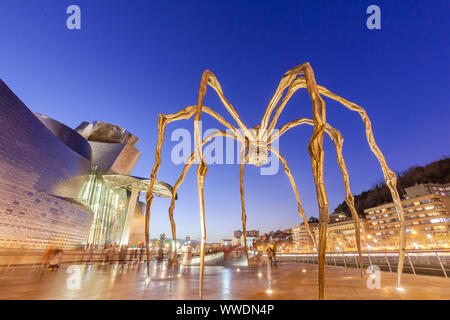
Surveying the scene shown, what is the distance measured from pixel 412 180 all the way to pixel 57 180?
479ft

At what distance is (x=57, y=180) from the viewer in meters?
36.9

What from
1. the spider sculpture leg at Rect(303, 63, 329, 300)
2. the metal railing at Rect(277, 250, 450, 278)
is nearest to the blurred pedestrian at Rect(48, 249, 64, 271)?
the spider sculpture leg at Rect(303, 63, 329, 300)

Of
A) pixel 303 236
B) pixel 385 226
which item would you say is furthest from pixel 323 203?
pixel 303 236

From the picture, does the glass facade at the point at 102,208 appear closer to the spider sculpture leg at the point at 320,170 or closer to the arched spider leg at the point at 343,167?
the arched spider leg at the point at 343,167

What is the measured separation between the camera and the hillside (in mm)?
95000

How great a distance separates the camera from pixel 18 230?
91.3 feet

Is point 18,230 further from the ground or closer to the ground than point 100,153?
closer to the ground

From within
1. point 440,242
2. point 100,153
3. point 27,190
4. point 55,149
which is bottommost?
point 440,242

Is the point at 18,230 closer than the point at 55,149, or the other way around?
the point at 18,230

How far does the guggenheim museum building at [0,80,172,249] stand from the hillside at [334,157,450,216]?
115455 mm

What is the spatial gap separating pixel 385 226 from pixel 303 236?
51644mm

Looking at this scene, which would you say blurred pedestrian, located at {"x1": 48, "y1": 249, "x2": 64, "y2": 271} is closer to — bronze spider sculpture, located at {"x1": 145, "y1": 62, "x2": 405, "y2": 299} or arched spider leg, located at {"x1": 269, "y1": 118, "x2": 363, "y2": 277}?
bronze spider sculpture, located at {"x1": 145, "y1": 62, "x2": 405, "y2": 299}
